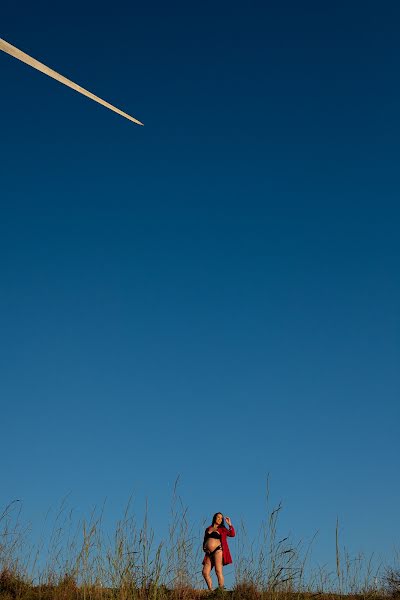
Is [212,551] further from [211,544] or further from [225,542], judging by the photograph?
[225,542]

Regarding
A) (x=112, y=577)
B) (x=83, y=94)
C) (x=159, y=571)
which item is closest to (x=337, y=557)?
(x=159, y=571)

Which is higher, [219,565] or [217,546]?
[217,546]

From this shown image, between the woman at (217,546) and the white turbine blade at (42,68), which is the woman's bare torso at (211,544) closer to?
the woman at (217,546)

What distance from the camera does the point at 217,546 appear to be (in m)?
17.0

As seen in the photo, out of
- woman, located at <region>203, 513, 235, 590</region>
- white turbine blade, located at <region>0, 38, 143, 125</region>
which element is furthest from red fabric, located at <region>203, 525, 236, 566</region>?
white turbine blade, located at <region>0, 38, 143, 125</region>

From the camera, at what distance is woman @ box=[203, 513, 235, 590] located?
1700 cm

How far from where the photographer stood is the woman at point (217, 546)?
17000 millimetres

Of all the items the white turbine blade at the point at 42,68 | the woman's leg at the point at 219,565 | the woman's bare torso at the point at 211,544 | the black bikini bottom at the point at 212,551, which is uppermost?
the white turbine blade at the point at 42,68

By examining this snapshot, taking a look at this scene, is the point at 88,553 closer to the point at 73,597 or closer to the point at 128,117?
the point at 73,597

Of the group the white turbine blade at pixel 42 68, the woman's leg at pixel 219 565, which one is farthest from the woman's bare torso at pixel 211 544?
the white turbine blade at pixel 42 68

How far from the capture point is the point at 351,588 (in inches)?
530

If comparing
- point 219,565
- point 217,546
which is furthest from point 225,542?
point 219,565

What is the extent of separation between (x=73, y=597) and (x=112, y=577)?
2.81 meters

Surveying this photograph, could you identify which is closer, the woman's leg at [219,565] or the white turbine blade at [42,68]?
the white turbine blade at [42,68]
